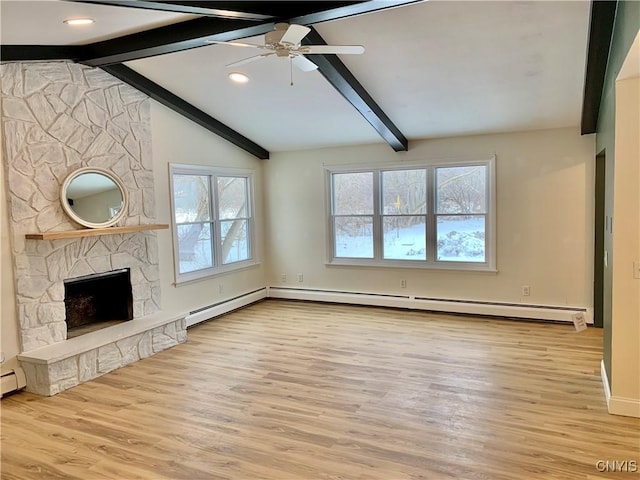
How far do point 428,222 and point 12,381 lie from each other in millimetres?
4909

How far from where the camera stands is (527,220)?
18.4 feet

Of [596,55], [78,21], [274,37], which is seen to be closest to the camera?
[274,37]

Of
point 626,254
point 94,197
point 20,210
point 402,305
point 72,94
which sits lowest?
point 402,305

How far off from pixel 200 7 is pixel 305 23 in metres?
0.75

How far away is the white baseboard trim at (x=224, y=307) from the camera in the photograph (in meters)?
5.81

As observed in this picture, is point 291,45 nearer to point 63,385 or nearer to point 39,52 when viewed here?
point 39,52

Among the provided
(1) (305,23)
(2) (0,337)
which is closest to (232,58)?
(1) (305,23)

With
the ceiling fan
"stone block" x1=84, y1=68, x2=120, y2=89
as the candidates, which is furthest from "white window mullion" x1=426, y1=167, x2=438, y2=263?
"stone block" x1=84, y1=68, x2=120, y2=89

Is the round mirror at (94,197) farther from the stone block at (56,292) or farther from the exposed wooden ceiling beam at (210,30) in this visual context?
the exposed wooden ceiling beam at (210,30)

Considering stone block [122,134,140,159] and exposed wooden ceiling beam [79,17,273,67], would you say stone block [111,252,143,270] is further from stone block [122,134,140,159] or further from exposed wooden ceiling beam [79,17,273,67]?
exposed wooden ceiling beam [79,17,273,67]

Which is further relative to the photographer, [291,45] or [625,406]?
[625,406]

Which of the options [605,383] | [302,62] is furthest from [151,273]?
Result: [605,383]

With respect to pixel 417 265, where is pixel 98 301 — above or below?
below

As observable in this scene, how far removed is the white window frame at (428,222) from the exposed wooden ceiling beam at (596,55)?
1319mm
